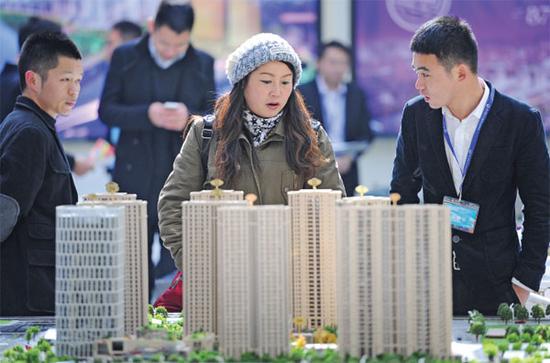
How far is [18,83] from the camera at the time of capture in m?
11.1

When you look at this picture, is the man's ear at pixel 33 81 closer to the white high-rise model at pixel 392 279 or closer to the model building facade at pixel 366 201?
the model building facade at pixel 366 201

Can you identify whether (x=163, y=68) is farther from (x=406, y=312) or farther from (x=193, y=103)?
(x=406, y=312)

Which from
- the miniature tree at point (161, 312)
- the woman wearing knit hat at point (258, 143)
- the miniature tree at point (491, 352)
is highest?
the woman wearing knit hat at point (258, 143)

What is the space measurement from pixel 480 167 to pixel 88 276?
231cm

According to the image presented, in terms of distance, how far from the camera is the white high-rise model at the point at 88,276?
5539 millimetres

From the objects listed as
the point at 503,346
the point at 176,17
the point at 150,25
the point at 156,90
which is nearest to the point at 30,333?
the point at 503,346

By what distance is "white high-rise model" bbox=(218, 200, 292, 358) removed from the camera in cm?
547

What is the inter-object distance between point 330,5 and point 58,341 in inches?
302

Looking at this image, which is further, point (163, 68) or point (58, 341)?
point (163, 68)

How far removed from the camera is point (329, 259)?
236 inches

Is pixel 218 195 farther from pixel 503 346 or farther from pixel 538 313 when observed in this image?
pixel 538 313

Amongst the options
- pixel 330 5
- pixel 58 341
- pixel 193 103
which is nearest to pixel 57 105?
pixel 58 341

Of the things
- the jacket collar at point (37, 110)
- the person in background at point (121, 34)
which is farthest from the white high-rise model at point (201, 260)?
the person in background at point (121, 34)

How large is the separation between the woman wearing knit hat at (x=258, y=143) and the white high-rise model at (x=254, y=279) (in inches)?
36.9
